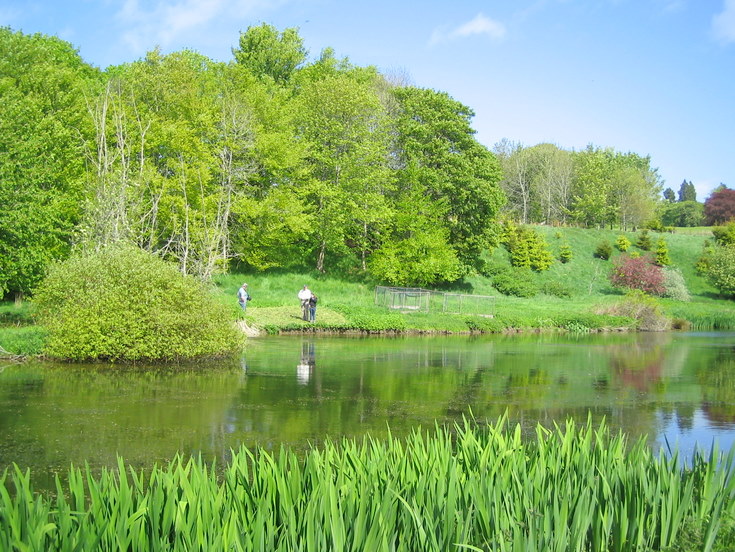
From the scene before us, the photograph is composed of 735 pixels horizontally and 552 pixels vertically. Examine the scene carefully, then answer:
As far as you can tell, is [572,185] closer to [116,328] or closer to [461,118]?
[461,118]

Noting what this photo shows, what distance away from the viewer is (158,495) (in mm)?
4602

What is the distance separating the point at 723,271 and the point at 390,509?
6163 cm

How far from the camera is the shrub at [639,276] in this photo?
57053 mm

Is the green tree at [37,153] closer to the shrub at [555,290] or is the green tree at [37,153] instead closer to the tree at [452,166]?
the tree at [452,166]

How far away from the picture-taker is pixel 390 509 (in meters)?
4.70

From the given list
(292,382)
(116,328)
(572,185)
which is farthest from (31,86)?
(572,185)

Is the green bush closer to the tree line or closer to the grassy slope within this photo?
the grassy slope

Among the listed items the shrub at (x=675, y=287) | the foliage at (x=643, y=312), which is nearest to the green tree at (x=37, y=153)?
the foliage at (x=643, y=312)

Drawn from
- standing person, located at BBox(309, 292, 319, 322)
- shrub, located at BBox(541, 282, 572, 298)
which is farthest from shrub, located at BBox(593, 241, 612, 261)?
standing person, located at BBox(309, 292, 319, 322)

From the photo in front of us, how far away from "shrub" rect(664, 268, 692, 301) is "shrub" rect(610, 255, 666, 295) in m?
0.44

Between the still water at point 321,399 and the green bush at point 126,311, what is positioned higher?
the green bush at point 126,311

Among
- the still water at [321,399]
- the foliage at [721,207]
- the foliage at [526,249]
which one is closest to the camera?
the still water at [321,399]

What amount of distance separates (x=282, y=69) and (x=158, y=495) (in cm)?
5802

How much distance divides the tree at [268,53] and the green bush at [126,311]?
4007cm
